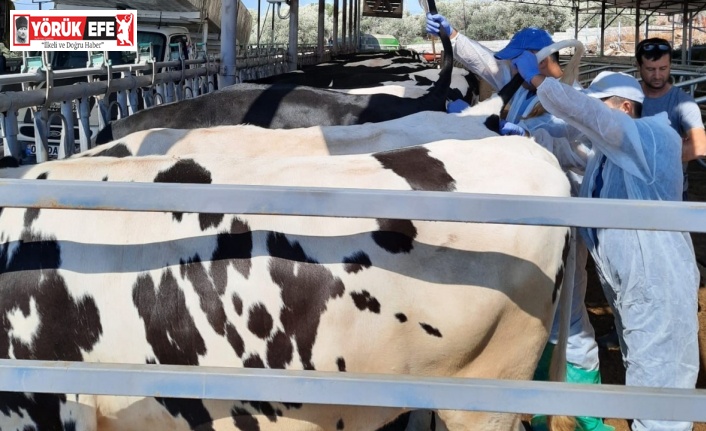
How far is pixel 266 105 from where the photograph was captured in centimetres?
513

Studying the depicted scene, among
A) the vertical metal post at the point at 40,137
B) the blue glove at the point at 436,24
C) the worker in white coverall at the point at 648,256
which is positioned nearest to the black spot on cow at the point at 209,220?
the worker in white coverall at the point at 648,256

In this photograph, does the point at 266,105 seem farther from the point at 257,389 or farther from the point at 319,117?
the point at 257,389

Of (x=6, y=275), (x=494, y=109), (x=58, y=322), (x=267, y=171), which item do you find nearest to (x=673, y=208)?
(x=267, y=171)

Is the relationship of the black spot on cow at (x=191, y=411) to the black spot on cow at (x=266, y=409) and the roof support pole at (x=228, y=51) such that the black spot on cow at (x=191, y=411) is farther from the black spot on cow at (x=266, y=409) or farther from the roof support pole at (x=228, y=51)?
the roof support pole at (x=228, y=51)

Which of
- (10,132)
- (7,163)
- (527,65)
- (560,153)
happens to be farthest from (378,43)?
(7,163)

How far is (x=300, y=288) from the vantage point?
2279mm

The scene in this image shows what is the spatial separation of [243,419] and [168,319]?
37cm

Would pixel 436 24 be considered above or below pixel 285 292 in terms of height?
above

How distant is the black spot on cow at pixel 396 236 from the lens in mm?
2262

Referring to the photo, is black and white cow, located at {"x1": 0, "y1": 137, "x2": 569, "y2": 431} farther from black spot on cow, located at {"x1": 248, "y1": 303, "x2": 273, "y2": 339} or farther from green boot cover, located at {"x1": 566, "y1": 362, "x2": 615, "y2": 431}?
green boot cover, located at {"x1": 566, "y1": 362, "x2": 615, "y2": 431}

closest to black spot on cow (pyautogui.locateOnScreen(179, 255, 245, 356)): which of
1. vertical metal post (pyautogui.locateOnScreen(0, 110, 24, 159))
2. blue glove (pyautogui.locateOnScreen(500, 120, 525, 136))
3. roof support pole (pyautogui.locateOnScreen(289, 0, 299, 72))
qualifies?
vertical metal post (pyautogui.locateOnScreen(0, 110, 24, 159))

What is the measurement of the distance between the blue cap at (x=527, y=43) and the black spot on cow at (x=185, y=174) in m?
2.71

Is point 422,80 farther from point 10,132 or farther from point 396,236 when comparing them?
point 396,236

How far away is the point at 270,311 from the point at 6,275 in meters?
0.84
